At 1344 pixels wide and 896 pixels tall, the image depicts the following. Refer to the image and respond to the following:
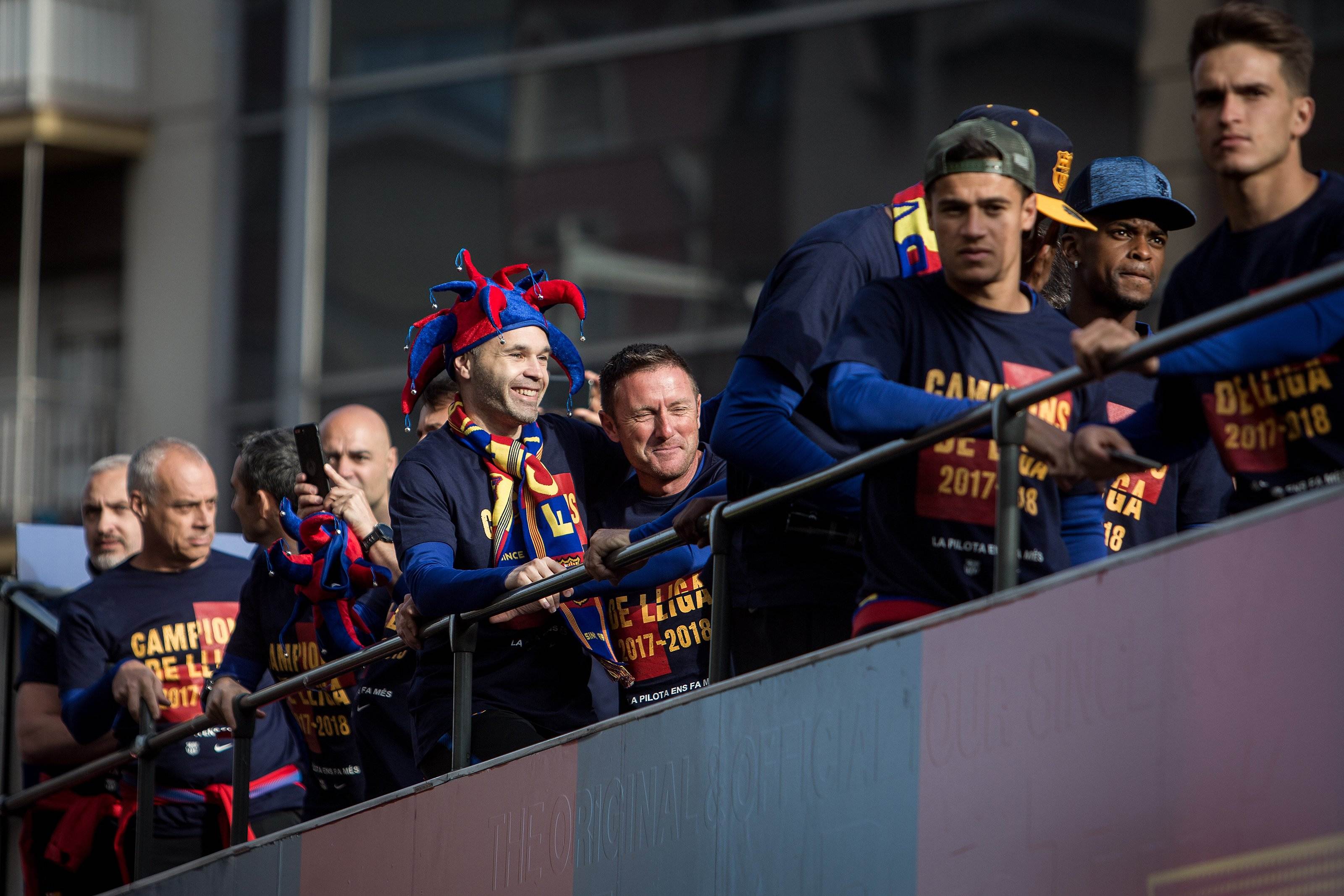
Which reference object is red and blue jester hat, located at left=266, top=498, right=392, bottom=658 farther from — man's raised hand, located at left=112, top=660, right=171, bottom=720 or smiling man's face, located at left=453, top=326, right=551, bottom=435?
smiling man's face, located at left=453, top=326, right=551, bottom=435

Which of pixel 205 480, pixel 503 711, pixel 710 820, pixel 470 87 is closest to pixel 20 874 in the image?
pixel 205 480

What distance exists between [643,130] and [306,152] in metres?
3.12

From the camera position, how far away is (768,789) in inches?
188

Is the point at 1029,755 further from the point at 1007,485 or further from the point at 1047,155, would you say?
the point at 1047,155

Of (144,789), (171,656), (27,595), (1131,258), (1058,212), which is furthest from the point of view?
(27,595)

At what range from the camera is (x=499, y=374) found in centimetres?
584

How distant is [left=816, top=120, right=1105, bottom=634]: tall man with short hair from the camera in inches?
166

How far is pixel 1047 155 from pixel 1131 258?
1031 millimetres

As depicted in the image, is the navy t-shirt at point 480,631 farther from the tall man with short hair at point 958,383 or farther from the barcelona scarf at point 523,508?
the tall man with short hair at point 958,383

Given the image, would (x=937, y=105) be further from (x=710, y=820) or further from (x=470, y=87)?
(x=710, y=820)

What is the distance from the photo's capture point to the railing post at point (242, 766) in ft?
21.8

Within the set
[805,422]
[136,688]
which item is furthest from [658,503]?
[136,688]

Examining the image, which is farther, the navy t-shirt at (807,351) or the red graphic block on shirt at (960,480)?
the navy t-shirt at (807,351)

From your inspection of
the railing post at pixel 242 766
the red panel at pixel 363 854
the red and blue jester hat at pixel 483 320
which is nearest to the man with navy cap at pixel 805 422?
the red and blue jester hat at pixel 483 320
